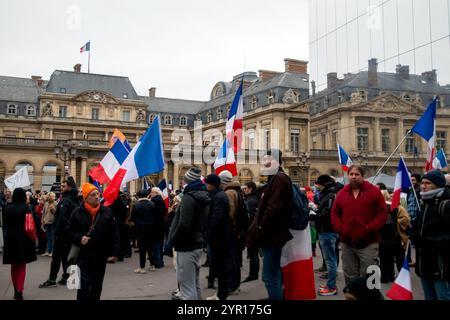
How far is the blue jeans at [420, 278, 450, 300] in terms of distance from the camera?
4919 mm

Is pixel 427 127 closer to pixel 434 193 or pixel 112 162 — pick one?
pixel 434 193

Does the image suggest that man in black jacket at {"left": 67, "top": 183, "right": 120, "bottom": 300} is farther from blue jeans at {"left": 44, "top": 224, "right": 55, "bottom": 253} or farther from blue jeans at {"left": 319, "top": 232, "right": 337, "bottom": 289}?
blue jeans at {"left": 44, "top": 224, "right": 55, "bottom": 253}

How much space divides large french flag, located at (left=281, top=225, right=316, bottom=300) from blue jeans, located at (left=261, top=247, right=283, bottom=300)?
0.14 metres

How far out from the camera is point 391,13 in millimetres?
19656

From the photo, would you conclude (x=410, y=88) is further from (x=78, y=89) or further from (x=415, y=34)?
(x=78, y=89)

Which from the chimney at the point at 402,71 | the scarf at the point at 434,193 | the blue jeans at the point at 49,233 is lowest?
the blue jeans at the point at 49,233

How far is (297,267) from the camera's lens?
583 centimetres

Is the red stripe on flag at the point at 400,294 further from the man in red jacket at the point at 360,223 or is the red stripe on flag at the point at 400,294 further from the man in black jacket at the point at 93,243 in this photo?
the man in black jacket at the point at 93,243

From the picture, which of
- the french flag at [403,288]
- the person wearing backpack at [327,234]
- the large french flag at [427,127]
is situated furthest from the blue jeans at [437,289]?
the large french flag at [427,127]

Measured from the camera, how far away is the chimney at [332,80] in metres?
23.1

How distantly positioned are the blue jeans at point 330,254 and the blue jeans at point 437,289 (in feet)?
8.20

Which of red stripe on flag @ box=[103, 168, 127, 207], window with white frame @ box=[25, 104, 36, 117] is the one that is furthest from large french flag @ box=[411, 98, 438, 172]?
window with white frame @ box=[25, 104, 36, 117]

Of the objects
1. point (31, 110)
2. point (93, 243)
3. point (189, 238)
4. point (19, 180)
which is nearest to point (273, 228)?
point (189, 238)
